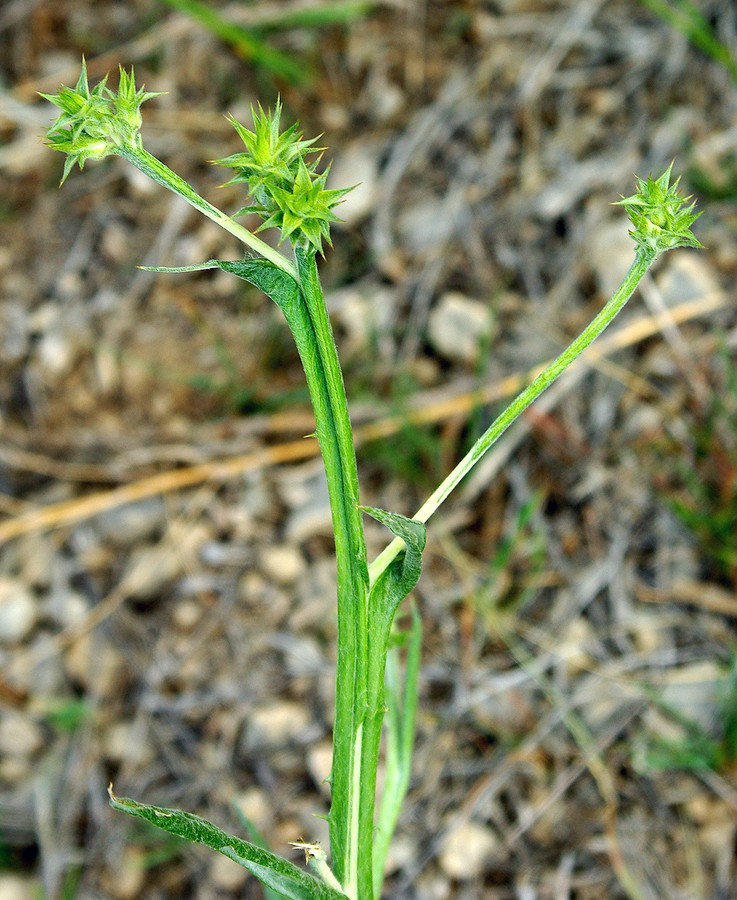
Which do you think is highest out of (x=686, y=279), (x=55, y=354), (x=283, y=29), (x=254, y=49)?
(x=283, y=29)

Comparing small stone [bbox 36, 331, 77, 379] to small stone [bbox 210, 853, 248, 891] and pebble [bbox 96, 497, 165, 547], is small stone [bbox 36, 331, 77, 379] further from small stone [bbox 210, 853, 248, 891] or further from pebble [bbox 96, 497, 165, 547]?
small stone [bbox 210, 853, 248, 891]

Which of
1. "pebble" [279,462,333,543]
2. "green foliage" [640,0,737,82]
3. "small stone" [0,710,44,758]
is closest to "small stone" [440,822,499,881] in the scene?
"pebble" [279,462,333,543]

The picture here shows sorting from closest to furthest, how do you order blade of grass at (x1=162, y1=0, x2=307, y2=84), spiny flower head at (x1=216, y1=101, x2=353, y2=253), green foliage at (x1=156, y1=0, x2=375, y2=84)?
spiny flower head at (x1=216, y1=101, x2=353, y2=253), blade of grass at (x1=162, y1=0, x2=307, y2=84), green foliage at (x1=156, y1=0, x2=375, y2=84)

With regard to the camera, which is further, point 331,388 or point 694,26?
point 694,26

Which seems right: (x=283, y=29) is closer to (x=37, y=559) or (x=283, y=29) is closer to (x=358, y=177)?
(x=358, y=177)

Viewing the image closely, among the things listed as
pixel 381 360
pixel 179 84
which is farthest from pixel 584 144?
pixel 179 84

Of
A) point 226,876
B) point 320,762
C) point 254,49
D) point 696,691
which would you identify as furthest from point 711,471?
point 254,49

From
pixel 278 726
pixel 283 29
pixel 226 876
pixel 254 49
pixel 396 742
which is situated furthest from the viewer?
pixel 283 29
